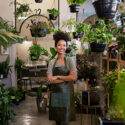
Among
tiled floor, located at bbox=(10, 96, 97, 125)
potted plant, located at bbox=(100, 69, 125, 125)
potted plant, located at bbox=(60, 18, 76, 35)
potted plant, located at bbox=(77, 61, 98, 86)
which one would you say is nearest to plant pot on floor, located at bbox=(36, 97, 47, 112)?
tiled floor, located at bbox=(10, 96, 97, 125)

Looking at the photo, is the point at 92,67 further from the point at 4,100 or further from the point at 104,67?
the point at 4,100

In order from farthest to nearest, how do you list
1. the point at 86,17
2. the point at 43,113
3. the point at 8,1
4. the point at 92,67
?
the point at 86,17
the point at 8,1
the point at 43,113
the point at 92,67

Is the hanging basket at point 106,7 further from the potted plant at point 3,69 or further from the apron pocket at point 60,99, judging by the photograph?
the potted plant at point 3,69

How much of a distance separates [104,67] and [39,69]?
3720mm

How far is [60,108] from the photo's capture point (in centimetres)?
281

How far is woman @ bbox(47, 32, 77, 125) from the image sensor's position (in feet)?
9.21

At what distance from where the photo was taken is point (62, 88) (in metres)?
2.82

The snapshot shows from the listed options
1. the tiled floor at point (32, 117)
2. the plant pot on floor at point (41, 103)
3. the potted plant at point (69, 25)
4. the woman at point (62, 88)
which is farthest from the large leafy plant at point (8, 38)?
the potted plant at point (69, 25)

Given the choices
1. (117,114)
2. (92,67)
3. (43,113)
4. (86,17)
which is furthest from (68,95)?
(86,17)

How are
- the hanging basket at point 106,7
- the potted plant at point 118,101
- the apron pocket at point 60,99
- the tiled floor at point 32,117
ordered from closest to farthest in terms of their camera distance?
1. the potted plant at point 118,101
2. the hanging basket at point 106,7
3. the apron pocket at point 60,99
4. the tiled floor at point 32,117

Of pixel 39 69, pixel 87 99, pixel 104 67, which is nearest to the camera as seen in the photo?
pixel 87 99

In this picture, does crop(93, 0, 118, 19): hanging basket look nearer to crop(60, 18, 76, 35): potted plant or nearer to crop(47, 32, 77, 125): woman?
crop(47, 32, 77, 125): woman

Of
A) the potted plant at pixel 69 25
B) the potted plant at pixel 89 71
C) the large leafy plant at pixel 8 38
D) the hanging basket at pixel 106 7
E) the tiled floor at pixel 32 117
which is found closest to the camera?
the large leafy plant at pixel 8 38

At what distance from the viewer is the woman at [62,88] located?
2.81 metres
